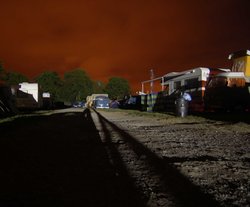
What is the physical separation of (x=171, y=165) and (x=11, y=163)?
8.71 feet

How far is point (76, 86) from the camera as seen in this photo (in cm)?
10906

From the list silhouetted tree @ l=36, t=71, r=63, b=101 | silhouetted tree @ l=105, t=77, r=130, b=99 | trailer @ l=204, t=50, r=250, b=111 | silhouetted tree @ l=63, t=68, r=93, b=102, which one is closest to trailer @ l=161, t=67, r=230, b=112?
trailer @ l=204, t=50, r=250, b=111

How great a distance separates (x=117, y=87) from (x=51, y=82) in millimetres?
24671

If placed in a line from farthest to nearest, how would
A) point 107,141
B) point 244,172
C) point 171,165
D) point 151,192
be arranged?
1. point 107,141
2. point 171,165
3. point 244,172
4. point 151,192

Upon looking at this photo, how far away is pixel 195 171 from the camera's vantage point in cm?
464

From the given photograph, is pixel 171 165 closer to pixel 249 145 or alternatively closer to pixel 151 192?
pixel 151 192

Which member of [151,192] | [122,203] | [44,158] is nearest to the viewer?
[122,203]

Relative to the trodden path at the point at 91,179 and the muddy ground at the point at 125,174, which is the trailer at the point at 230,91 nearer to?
the muddy ground at the point at 125,174

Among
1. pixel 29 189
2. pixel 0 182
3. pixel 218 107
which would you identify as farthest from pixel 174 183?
pixel 218 107

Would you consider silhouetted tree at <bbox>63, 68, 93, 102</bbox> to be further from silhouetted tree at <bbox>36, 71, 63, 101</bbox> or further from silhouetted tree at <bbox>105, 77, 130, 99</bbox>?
silhouetted tree at <bbox>105, 77, 130, 99</bbox>

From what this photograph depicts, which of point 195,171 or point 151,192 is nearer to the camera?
point 151,192

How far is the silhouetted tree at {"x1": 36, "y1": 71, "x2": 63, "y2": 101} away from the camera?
109938mm

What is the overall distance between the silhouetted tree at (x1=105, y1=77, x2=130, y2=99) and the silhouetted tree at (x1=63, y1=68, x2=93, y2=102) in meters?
10.3

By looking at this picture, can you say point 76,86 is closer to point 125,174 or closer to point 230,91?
point 230,91
